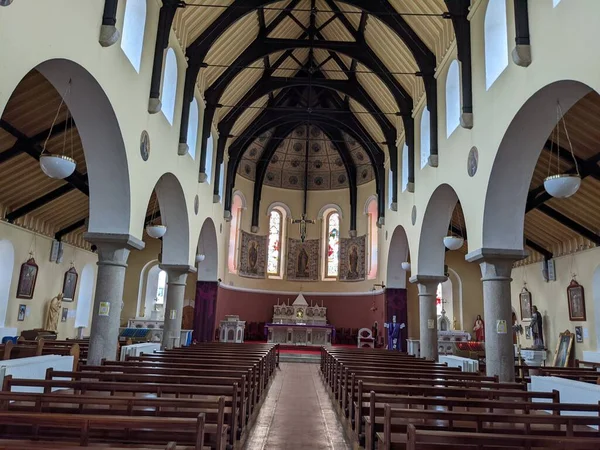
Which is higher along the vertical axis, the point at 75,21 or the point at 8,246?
the point at 75,21

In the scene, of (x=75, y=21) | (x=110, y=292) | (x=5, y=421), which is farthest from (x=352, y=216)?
(x=5, y=421)

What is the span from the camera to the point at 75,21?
312 inches

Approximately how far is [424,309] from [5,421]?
14720 millimetres

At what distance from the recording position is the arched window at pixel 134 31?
10.6 meters

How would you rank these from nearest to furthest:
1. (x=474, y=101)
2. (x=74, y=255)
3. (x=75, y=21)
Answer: (x=75, y=21)
(x=474, y=101)
(x=74, y=255)

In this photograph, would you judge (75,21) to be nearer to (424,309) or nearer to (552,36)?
(552,36)

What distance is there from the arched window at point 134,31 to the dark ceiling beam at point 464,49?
766 centimetres

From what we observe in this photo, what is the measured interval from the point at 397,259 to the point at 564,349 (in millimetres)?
7611

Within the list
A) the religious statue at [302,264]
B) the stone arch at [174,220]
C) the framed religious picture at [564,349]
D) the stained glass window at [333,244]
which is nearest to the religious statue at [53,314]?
the stone arch at [174,220]

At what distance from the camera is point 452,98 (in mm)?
13984

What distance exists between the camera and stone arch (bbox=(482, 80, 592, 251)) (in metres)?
8.93

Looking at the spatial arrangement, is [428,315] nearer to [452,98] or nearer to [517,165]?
[452,98]

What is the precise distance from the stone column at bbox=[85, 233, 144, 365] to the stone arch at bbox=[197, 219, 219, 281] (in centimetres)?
957

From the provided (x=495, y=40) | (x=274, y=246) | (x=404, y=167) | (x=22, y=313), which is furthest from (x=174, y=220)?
(x=274, y=246)
